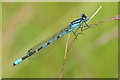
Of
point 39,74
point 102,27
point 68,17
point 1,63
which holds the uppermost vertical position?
point 68,17

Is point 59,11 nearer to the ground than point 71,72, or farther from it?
farther from it

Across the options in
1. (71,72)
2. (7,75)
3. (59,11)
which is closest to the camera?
(7,75)

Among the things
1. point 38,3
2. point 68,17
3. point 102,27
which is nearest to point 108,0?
point 102,27

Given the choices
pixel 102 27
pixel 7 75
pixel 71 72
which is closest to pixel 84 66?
pixel 71 72

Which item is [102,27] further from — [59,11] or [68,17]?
[59,11]

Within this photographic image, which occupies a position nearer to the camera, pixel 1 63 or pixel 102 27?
pixel 1 63

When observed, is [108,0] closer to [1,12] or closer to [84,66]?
[84,66]

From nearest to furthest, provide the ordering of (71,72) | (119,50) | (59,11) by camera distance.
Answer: (71,72)
(119,50)
(59,11)
